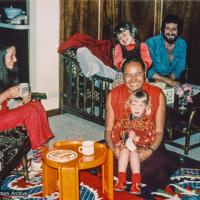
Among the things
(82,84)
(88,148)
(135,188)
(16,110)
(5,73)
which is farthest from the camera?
(82,84)

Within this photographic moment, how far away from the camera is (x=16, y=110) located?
10.2 feet

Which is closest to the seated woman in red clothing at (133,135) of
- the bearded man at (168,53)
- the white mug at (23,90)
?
the white mug at (23,90)

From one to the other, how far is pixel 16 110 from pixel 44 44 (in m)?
1.94

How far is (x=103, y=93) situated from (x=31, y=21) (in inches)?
48.1

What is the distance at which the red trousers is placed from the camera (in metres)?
3.10

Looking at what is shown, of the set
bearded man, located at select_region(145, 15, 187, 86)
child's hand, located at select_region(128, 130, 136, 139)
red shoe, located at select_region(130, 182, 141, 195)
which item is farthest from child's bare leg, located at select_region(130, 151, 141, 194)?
bearded man, located at select_region(145, 15, 187, 86)

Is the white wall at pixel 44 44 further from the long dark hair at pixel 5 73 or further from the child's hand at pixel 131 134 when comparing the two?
the child's hand at pixel 131 134

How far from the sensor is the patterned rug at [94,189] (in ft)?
9.56

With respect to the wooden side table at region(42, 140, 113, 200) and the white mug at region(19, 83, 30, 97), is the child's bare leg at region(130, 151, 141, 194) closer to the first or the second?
the wooden side table at region(42, 140, 113, 200)

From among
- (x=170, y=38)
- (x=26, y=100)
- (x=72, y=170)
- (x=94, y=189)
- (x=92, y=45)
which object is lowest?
(x=94, y=189)

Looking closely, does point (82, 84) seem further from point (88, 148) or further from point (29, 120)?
point (88, 148)

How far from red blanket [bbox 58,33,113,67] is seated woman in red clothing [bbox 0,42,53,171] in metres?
1.64

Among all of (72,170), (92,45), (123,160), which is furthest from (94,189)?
(92,45)

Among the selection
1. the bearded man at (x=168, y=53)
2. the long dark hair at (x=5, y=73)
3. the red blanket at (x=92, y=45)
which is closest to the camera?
the long dark hair at (x=5, y=73)
